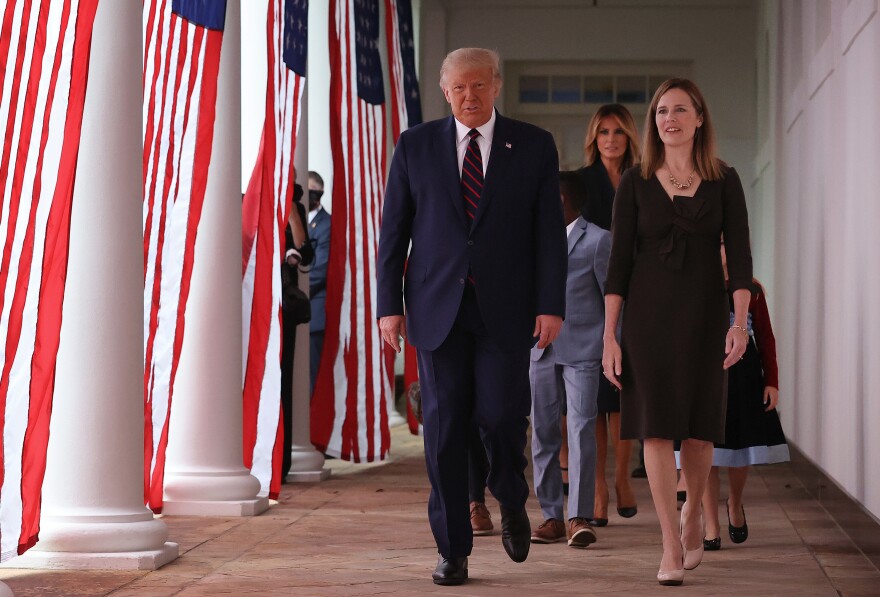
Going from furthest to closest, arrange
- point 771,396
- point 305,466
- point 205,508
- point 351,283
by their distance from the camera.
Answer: point 351,283 → point 305,466 → point 205,508 → point 771,396

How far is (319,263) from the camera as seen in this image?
8.48m

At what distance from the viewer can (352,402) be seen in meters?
7.96

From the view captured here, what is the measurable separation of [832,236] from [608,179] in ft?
4.20

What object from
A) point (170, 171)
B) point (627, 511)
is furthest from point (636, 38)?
point (170, 171)

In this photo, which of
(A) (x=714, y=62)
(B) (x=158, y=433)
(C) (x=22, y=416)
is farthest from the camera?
(A) (x=714, y=62)

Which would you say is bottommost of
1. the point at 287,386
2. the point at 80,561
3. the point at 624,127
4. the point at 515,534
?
the point at 80,561

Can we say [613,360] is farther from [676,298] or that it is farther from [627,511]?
[627,511]

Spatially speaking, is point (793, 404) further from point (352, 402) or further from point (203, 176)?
point (203, 176)

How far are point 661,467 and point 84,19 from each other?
87.0 inches

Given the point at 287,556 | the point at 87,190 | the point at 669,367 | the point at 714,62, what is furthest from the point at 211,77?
the point at 714,62

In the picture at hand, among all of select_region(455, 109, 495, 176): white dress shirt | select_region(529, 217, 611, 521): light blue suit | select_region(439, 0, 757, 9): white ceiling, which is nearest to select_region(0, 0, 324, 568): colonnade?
select_region(455, 109, 495, 176): white dress shirt

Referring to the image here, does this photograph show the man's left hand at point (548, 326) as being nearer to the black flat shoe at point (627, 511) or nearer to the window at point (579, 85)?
the black flat shoe at point (627, 511)

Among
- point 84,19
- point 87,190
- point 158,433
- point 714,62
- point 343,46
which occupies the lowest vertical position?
point 158,433

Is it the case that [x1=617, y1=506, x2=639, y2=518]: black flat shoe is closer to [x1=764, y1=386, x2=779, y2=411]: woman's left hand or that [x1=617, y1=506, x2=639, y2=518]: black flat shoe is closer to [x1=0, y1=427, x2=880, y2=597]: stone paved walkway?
[x1=0, y1=427, x2=880, y2=597]: stone paved walkway
